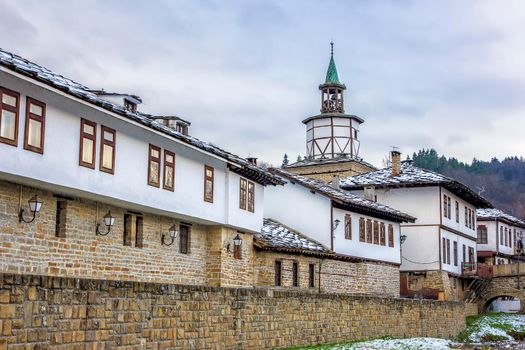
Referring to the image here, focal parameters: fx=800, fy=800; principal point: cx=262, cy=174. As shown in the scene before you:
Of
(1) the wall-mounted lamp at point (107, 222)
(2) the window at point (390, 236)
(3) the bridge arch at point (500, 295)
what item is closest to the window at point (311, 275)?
(2) the window at point (390, 236)

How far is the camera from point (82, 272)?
68.3ft

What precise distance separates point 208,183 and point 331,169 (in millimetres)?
34209

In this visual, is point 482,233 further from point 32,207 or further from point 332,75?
point 32,207

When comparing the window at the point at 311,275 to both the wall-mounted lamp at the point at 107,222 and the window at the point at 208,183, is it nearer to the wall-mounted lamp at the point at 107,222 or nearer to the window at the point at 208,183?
the window at the point at 208,183

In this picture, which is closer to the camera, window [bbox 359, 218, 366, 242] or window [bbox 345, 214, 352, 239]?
window [bbox 345, 214, 352, 239]

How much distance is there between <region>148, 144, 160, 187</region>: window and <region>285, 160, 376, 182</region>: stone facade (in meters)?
36.3

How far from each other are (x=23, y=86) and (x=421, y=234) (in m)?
32.6

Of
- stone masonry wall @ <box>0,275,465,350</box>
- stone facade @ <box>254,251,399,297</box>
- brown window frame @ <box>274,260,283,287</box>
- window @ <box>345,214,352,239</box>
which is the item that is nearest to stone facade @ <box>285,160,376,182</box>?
stone facade @ <box>254,251,399,297</box>

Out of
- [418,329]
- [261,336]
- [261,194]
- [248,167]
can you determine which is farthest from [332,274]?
[261,336]

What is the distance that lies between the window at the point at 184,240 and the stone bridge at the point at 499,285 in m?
30.5

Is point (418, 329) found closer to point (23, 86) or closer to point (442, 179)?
point (442, 179)

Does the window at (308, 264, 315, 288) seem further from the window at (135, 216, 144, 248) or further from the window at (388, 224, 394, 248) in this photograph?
the window at (135, 216, 144, 248)

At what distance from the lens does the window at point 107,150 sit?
20.5 metres

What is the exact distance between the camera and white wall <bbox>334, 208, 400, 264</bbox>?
3697 centimetres
